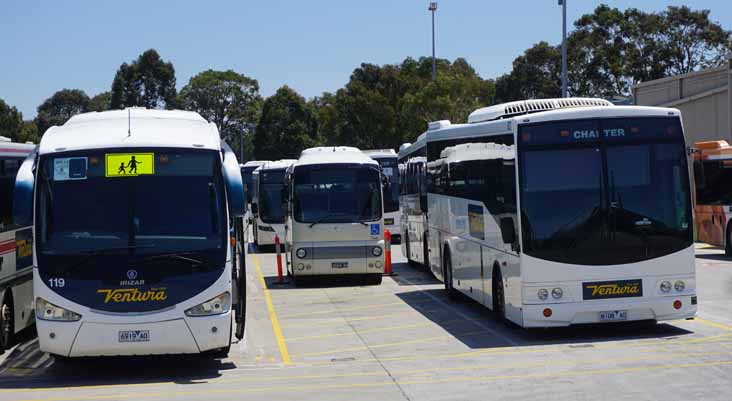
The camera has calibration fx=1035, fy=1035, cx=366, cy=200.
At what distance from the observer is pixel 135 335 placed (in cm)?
1242

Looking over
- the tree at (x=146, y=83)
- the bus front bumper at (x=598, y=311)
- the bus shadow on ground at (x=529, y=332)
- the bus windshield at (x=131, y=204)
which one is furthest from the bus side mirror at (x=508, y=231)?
the tree at (x=146, y=83)

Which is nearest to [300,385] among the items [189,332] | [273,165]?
[189,332]

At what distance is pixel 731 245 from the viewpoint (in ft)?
92.3

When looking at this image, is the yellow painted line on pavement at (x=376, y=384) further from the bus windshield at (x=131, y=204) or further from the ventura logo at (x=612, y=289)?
the ventura logo at (x=612, y=289)

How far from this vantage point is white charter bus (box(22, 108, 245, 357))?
12.4m

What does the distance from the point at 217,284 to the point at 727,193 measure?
19133mm

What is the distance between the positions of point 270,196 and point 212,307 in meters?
25.2

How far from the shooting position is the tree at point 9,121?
10594cm

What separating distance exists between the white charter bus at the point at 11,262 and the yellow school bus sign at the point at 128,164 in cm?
263

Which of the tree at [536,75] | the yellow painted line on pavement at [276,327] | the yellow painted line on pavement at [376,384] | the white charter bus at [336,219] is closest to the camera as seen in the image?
the yellow painted line on pavement at [376,384]

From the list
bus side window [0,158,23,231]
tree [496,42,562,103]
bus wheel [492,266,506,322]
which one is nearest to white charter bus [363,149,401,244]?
bus wheel [492,266,506,322]

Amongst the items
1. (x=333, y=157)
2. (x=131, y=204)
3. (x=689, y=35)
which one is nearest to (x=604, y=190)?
(x=131, y=204)

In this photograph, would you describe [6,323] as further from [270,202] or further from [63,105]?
[63,105]

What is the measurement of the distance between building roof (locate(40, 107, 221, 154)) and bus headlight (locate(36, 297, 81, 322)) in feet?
6.48
